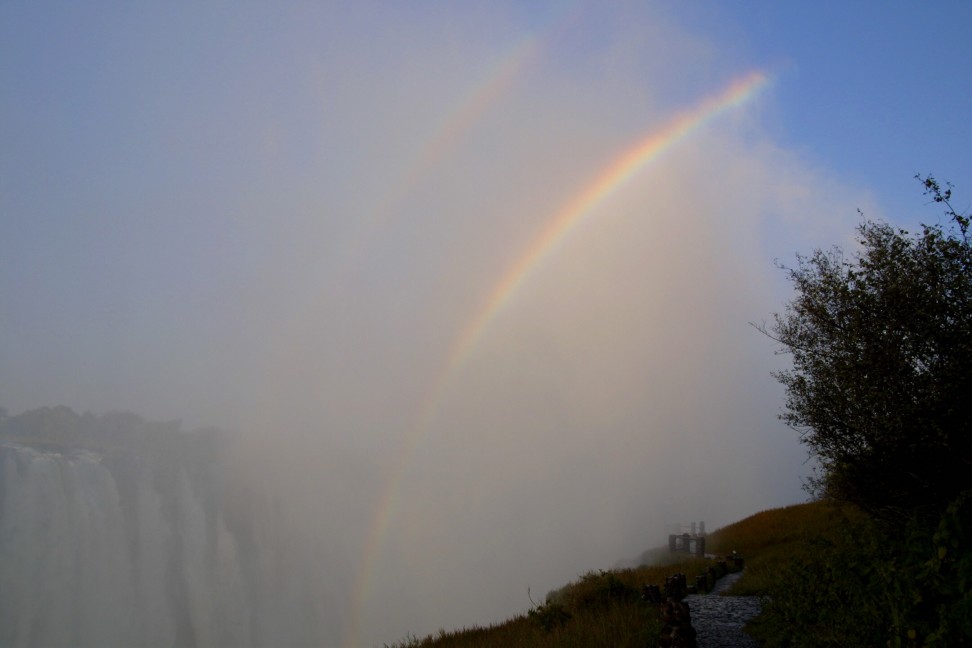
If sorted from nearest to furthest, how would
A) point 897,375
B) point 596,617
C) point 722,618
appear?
point 897,375, point 596,617, point 722,618

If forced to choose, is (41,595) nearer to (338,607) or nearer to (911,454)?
(338,607)

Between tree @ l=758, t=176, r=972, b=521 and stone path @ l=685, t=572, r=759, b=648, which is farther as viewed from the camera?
stone path @ l=685, t=572, r=759, b=648

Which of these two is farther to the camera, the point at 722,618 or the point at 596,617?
the point at 722,618

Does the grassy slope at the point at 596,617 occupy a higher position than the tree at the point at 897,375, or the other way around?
the tree at the point at 897,375

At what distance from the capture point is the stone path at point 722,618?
11.6 metres

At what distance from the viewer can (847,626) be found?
25.4ft

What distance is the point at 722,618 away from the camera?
13867mm

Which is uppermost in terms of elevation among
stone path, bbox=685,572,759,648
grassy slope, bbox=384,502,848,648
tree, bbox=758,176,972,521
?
tree, bbox=758,176,972,521

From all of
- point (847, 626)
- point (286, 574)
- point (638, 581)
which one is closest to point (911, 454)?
point (847, 626)

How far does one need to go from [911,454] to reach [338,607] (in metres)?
145

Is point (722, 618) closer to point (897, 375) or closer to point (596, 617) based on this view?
point (596, 617)

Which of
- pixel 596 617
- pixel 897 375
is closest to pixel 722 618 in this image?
pixel 596 617

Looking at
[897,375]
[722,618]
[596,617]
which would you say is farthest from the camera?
[722,618]

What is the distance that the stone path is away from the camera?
11644mm
